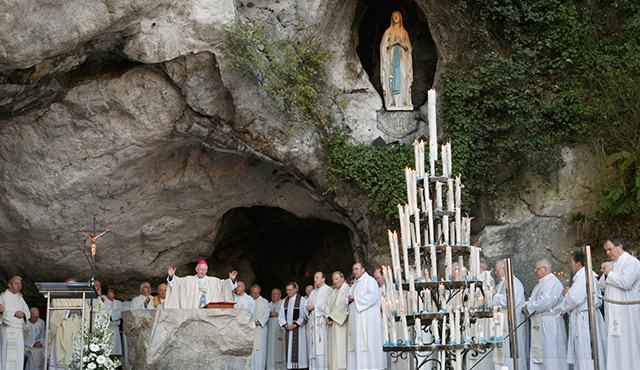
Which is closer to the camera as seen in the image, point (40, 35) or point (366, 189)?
point (40, 35)

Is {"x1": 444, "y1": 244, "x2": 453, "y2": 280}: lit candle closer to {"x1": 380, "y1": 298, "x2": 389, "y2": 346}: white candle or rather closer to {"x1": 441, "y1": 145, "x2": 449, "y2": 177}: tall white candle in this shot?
{"x1": 380, "y1": 298, "x2": 389, "y2": 346}: white candle

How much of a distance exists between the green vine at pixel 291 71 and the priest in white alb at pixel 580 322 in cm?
524

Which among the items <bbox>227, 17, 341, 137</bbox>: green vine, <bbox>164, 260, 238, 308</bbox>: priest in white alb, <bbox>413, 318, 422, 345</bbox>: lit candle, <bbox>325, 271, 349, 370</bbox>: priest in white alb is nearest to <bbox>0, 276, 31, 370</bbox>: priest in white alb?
<bbox>164, 260, 238, 308</bbox>: priest in white alb

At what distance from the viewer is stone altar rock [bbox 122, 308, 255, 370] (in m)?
9.10

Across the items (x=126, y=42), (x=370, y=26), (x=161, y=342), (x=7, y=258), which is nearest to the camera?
(x=161, y=342)

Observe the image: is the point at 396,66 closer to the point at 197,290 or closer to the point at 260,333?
the point at 197,290

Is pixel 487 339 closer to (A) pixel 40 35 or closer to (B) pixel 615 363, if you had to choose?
(B) pixel 615 363

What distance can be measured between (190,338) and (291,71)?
16.2 ft

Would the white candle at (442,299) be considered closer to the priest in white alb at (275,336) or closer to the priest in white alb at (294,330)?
the priest in white alb at (294,330)

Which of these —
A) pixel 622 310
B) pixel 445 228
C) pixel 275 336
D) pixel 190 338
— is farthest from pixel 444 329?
pixel 275 336

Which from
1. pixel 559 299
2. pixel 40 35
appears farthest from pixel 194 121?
A: pixel 559 299

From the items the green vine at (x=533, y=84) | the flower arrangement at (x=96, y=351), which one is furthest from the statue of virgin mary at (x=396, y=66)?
the flower arrangement at (x=96, y=351)

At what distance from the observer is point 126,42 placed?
11.1m

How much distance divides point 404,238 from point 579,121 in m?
7.36
